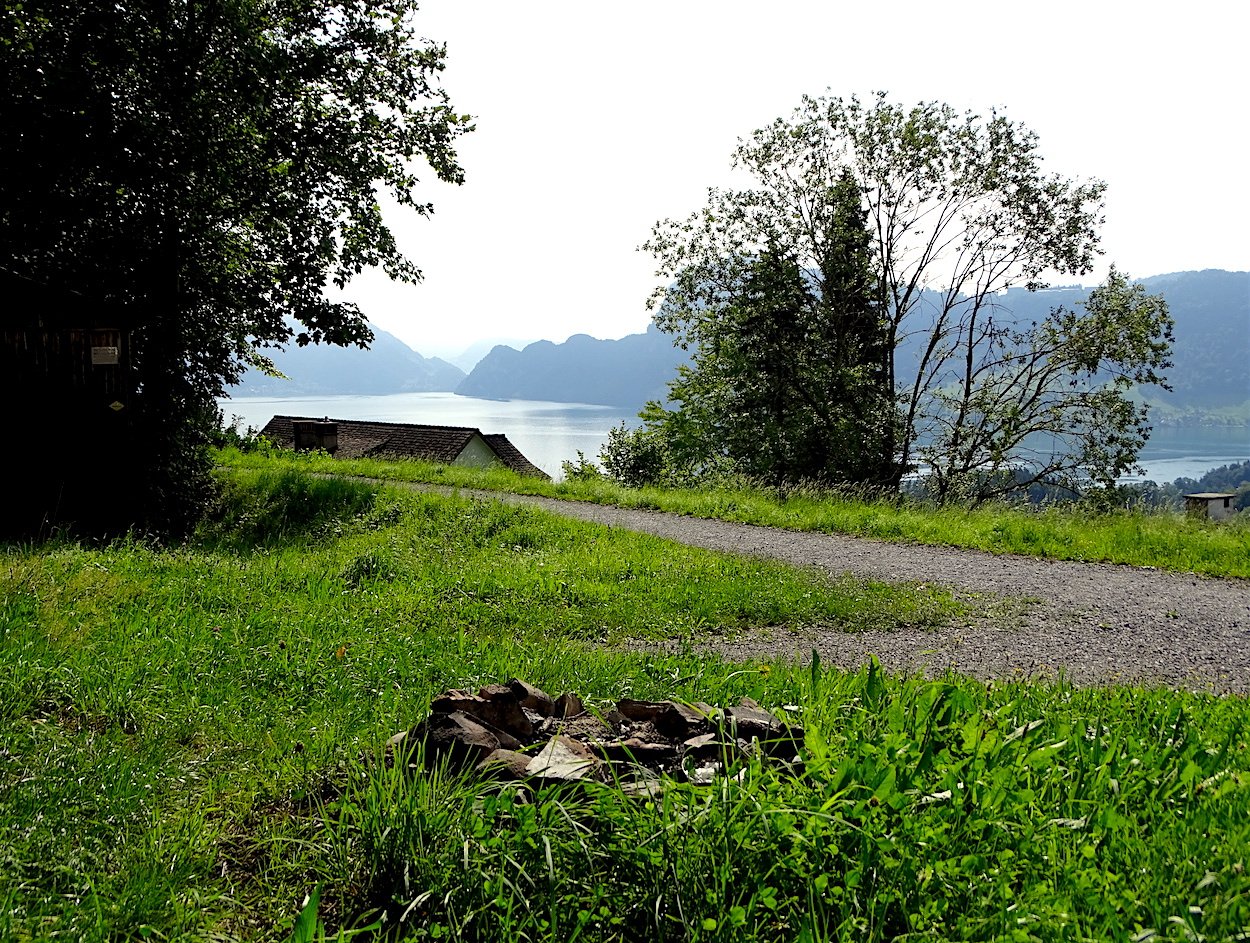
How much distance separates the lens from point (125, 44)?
10875 mm

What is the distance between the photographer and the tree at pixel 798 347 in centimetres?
2381

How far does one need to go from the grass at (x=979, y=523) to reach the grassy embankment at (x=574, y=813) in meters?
6.12

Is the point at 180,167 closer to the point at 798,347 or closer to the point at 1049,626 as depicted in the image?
the point at 1049,626

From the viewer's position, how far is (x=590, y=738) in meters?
2.97

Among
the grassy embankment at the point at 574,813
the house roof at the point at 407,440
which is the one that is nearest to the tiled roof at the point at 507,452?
the house roof at the point at 407,440

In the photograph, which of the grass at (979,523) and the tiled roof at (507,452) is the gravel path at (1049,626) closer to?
the grass at (979,523)

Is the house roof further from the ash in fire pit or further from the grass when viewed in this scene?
the ash in fire pit

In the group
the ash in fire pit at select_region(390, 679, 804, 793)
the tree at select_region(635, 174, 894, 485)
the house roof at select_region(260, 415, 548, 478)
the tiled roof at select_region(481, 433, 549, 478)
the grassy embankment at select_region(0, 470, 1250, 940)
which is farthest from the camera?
the tiled roof at select_region(481, 433, 549, 478)

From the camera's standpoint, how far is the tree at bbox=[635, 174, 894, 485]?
23.8 meters

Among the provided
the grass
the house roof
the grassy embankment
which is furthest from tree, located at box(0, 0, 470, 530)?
the house roof

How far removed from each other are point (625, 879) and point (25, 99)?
1350 cm

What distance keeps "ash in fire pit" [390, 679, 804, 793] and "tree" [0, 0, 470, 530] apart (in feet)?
31.0

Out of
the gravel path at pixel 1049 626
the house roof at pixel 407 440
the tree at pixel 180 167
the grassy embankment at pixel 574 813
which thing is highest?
the tree at pixel 180 167

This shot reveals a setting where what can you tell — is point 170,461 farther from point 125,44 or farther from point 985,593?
point 985,593
